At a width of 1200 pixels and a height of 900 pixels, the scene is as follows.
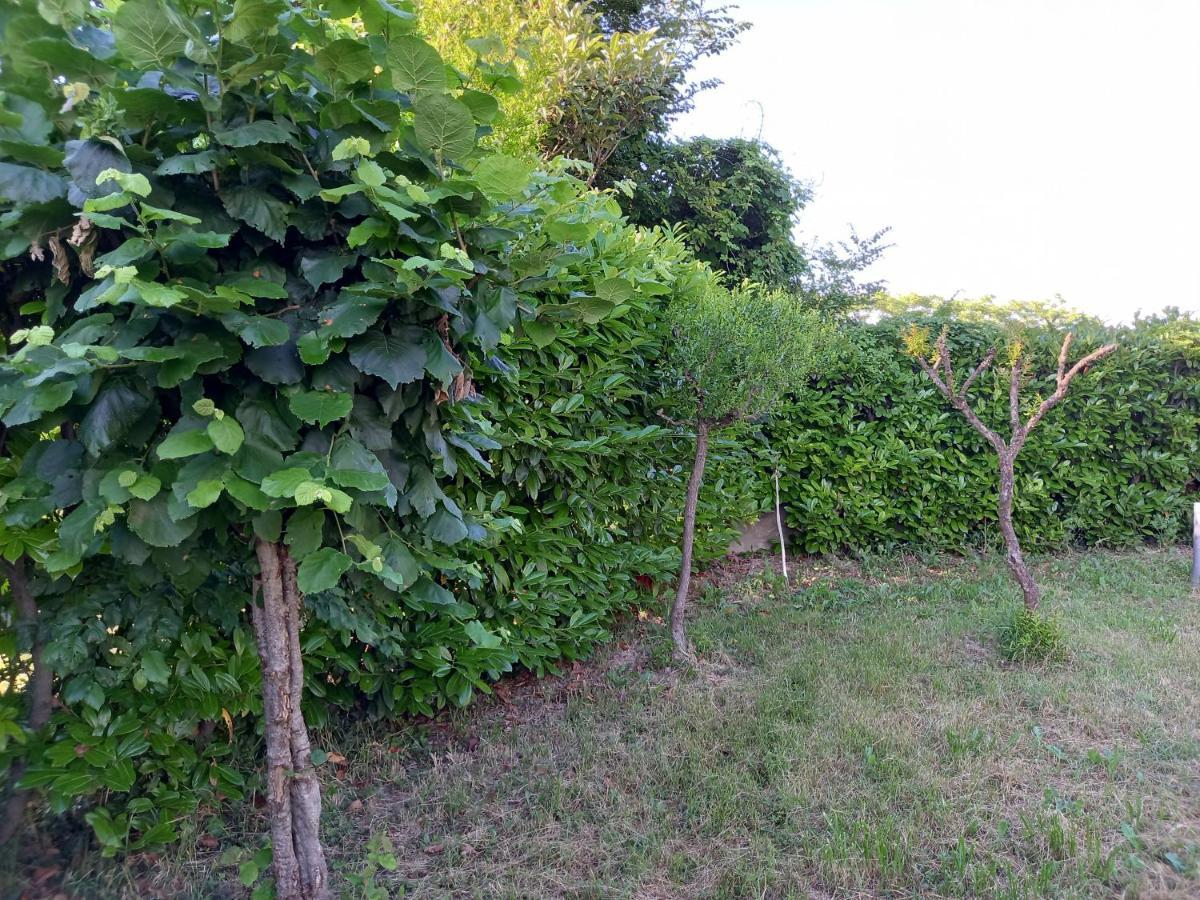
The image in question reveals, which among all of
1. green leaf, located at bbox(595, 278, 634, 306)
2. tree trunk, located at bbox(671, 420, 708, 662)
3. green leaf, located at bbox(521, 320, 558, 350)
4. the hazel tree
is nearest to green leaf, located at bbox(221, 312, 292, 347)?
the hazel tree

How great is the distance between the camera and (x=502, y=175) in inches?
66.3

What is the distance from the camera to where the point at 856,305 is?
29.2 feet

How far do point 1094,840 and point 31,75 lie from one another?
12.3 feet

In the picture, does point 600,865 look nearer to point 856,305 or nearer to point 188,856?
point 188,856

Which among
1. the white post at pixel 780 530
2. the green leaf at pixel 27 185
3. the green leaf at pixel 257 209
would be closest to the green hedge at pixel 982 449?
the white post at pixel 780 530

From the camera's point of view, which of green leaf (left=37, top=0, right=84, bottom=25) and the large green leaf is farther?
the large green leaf

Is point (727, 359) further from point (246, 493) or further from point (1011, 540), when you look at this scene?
point (246, 493)

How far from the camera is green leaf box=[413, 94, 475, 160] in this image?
5.21ft

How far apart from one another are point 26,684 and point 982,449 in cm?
691

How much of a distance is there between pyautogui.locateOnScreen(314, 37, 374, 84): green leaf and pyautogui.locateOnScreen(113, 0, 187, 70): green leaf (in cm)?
27

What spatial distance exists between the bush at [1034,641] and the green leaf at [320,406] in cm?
399

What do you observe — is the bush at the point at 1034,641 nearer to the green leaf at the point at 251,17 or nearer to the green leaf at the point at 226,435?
the green leaf at the point at 226,435

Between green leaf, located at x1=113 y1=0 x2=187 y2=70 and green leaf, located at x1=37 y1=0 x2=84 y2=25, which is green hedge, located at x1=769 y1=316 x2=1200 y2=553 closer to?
green leaf, located at x1=113 y1=0 x2=187 y2=70

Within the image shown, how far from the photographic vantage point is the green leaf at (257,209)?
5.31 ft
